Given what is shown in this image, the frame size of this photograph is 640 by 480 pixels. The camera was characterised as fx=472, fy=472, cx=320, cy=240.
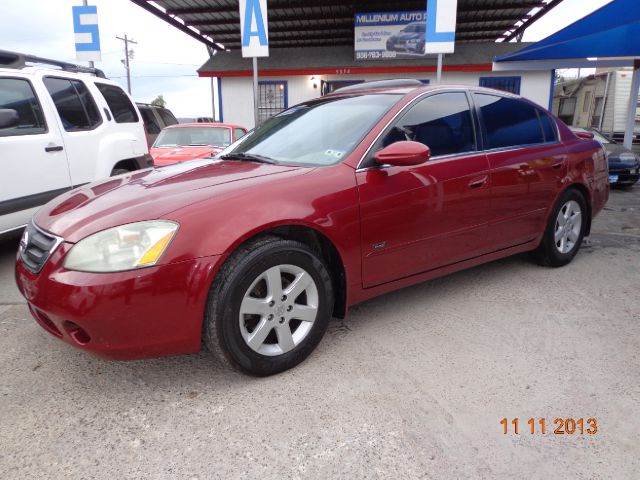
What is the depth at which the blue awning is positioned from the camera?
23.9 ft

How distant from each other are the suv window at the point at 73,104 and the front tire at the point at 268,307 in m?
3.54

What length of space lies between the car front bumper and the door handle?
6.23 feet

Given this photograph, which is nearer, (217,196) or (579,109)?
(217,196)

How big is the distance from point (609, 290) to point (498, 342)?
1.50 meters

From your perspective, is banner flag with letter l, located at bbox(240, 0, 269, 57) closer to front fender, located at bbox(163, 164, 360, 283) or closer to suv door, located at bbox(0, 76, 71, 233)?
suv door, located at bbox(0, 76, 71, 233)

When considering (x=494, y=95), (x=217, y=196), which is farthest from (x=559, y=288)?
(x=217, y=196)

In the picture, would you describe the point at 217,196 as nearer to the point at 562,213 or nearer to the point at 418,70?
the point at 562,213

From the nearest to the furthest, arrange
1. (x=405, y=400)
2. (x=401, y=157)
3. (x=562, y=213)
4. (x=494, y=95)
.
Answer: (x=405, y=400), (x=401, y=157), (x=494, y=95), (x=562, y=213)

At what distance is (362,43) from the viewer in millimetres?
14914

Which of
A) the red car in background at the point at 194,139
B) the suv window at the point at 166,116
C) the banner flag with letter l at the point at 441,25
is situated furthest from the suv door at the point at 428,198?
the suv window at the point at 166,116

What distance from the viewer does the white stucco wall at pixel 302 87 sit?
14961 mm

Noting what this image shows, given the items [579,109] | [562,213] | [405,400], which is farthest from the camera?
[579,109]

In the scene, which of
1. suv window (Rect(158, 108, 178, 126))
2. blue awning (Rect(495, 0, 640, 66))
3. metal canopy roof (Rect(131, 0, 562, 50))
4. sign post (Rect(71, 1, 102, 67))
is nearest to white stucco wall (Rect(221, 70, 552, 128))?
metal canopy roof (Rect(131, 0, 562, 50))
